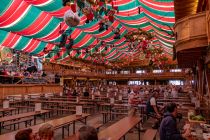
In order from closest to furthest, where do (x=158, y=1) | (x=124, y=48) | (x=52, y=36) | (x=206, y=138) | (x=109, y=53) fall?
(x=206, y=138)
(x=158, y=1)
(x=52, y=36)
(x=124, y=48)
(x=109, y=53)

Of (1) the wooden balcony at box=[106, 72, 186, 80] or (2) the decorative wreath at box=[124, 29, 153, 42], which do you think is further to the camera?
(1) the wooden balcony at box=[106, 72, 186, 80]

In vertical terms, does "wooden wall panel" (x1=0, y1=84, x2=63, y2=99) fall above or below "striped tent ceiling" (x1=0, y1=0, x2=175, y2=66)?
below

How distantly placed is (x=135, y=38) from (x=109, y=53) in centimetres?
1647

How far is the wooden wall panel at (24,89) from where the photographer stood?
14778 mm

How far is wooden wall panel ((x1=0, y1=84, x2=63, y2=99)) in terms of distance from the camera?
14.8 metres

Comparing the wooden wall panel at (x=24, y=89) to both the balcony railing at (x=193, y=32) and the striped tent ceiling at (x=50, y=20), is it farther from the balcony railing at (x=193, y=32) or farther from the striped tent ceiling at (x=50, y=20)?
the balcony railing at (x=193, y=32)

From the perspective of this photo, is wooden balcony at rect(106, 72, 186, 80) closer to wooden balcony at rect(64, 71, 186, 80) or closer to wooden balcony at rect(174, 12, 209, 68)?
wooden balcony at rect(64, 71, 186, 80)

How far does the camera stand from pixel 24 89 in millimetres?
16656

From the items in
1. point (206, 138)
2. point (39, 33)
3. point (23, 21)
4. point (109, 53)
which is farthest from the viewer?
point (109, 53)

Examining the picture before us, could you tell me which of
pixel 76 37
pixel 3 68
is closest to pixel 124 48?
pixel 76 37

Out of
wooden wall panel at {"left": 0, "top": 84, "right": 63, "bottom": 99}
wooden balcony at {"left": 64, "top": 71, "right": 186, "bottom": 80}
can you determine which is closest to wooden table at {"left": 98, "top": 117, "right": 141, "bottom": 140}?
wooden wall panel at {"left": 0, "top": 84, "right": 63, "bottom": 99}

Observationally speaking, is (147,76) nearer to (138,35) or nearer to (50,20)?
(138,35)

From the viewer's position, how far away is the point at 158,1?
11250mm

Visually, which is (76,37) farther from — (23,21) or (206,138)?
(206,138)
